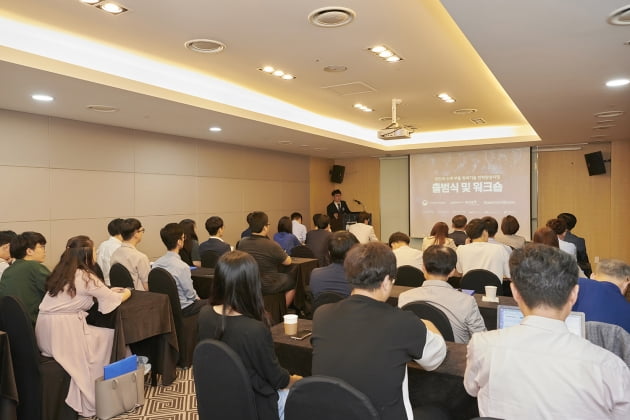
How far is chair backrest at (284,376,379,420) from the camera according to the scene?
4.34 ft

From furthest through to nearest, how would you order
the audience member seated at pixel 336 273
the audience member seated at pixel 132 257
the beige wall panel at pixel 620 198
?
the beige wall panel at pixel 620 198 < the audience member seated at pixel 132 257 < the audience member seated at pixel 336 273

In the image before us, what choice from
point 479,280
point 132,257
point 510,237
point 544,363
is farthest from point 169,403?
point 510,237

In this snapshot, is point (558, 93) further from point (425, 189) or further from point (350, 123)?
point (425, 189)

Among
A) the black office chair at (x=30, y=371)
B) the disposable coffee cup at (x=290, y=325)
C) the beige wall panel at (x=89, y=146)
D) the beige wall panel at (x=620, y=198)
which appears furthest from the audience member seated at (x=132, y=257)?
the beige wall panel at (x=620, y=198)

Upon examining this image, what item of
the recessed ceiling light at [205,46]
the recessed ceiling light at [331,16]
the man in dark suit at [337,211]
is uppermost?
the recessed ceiling light at [205,46]

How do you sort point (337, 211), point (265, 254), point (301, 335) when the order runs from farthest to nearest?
1. point (337, 211)
2. point (265, 254)
3. point (301, 335)

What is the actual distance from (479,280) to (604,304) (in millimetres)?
1494

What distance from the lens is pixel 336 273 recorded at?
3.44m

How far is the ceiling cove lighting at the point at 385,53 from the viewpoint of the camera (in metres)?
4.05

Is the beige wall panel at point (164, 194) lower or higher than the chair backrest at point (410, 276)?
higher

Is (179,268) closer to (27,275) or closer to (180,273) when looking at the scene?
(180,273)

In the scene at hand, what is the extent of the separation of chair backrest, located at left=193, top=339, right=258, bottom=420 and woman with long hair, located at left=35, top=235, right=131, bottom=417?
5.53ft

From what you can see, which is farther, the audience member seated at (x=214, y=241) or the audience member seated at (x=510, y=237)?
the audience member seated at (x=214, y=241)

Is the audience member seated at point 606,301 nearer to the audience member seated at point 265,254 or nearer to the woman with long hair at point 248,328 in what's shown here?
the woman with long hair at point 248,328
